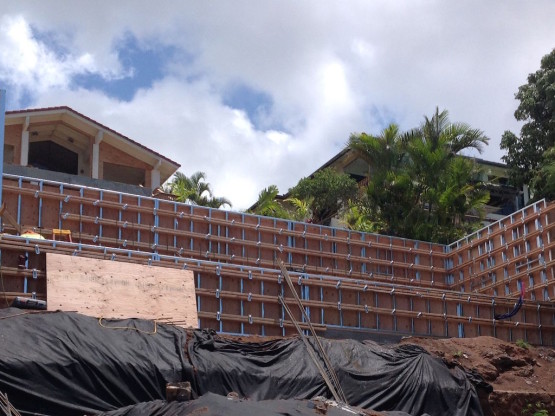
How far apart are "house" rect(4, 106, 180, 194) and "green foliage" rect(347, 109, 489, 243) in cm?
938

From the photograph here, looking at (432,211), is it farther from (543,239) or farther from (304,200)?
(304,200)

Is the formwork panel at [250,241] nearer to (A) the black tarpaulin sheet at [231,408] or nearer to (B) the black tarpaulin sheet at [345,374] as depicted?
(B) the black tarpaulin sheet at [345,374]

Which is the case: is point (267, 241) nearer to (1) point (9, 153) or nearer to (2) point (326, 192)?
(1) point (9, 153)

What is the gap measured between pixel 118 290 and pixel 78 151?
66.2 ft

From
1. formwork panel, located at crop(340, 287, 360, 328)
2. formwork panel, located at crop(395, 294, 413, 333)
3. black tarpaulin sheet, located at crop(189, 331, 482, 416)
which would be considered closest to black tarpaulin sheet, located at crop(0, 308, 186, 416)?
black tarpaulin sheet, located at crop(189, 331, 482, 416)

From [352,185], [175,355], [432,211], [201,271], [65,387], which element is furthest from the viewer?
[352,185]

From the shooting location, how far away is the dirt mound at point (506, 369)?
67.4 ft

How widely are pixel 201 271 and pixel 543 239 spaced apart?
11.9 m

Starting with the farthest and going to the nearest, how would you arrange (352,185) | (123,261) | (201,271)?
1. (352,185)
2. (201,271)
3. (123,261)

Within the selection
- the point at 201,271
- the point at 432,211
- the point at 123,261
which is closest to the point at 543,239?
the point at 432,211

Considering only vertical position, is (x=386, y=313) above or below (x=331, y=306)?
below

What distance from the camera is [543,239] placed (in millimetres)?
26906

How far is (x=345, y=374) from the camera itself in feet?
59.5

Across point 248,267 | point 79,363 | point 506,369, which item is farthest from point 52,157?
point 79,363
